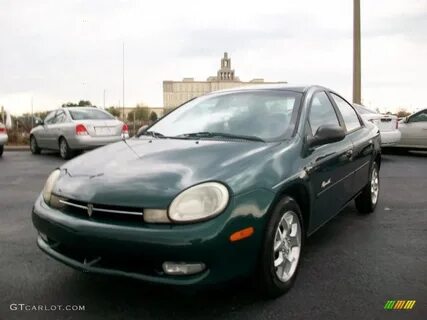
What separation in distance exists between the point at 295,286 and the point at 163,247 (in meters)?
1.13

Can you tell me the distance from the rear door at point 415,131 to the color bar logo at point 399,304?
31.8ft

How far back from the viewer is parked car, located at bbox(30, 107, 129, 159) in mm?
11023

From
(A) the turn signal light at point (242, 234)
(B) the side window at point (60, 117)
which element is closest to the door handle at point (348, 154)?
(A) the turn signal light at point (242, 234)

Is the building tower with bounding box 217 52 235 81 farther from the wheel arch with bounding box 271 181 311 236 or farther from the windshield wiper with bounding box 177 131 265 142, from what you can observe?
the wheel arch with bounding box 271 181 311 236

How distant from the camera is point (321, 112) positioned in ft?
13.4

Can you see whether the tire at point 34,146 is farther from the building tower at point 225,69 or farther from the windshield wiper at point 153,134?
the building tower at point 225,69

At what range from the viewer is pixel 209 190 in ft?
8.80

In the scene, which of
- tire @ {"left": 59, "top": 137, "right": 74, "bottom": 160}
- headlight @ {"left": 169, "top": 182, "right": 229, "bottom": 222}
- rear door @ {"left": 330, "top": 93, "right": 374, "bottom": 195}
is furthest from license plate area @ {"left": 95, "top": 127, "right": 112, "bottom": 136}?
headlight @ {"left": 169, "top": 182, "right": 229, "bottom": 222}

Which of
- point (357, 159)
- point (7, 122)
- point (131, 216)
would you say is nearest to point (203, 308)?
point (131, 216)

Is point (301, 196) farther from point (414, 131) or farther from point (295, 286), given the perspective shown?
point (414, 131)

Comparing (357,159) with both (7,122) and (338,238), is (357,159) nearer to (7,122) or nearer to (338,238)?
(338,238)

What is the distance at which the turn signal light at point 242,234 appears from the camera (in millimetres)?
2625

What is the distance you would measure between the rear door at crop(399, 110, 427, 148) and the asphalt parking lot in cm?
747

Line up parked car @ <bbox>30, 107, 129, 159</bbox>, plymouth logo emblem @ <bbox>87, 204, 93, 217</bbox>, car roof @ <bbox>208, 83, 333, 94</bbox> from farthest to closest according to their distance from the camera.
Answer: parked car @ <bbox>30, 107, 129, 159</bbox>
car roof @ <bbox>208, 83, 333, 94</bbox>
plymouth logo emblem @ <bbox>87, 204, 93, 217</bbox>
